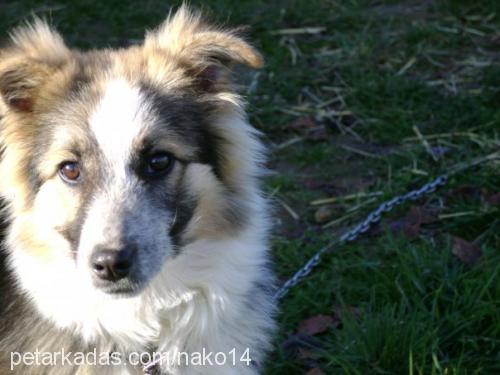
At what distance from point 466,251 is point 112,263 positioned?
2178 millimetres

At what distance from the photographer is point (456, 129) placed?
18.5 ft

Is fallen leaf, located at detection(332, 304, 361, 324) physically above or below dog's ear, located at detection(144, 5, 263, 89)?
below

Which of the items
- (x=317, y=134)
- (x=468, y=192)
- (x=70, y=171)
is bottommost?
(x=317, y=134)

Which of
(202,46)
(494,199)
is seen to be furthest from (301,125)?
(202,46)

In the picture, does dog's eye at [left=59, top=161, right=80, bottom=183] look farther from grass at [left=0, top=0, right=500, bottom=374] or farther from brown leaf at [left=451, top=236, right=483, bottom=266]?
brown leaf at [left=451, top=236, right=483, bottom=266]

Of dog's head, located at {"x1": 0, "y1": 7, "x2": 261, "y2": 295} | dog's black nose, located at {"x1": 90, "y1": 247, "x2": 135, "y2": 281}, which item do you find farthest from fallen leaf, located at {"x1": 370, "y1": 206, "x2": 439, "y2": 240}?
dog's black nose, located at {"x1": 90, "y1": 247, "x2": 135, "y2": 281}

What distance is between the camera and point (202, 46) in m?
3.24

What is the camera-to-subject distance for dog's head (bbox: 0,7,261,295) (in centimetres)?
290

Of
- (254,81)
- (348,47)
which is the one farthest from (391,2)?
(254,81)

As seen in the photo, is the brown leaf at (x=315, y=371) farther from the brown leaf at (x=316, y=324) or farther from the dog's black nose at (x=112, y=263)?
the dog's black nose at (x=112, y=263)

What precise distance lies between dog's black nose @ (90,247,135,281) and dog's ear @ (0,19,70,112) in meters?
0.76

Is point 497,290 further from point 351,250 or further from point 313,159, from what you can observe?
point 313,159

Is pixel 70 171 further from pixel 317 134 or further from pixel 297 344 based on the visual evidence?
pixel 317 134

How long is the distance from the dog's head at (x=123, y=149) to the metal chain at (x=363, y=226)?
38.7 inches
